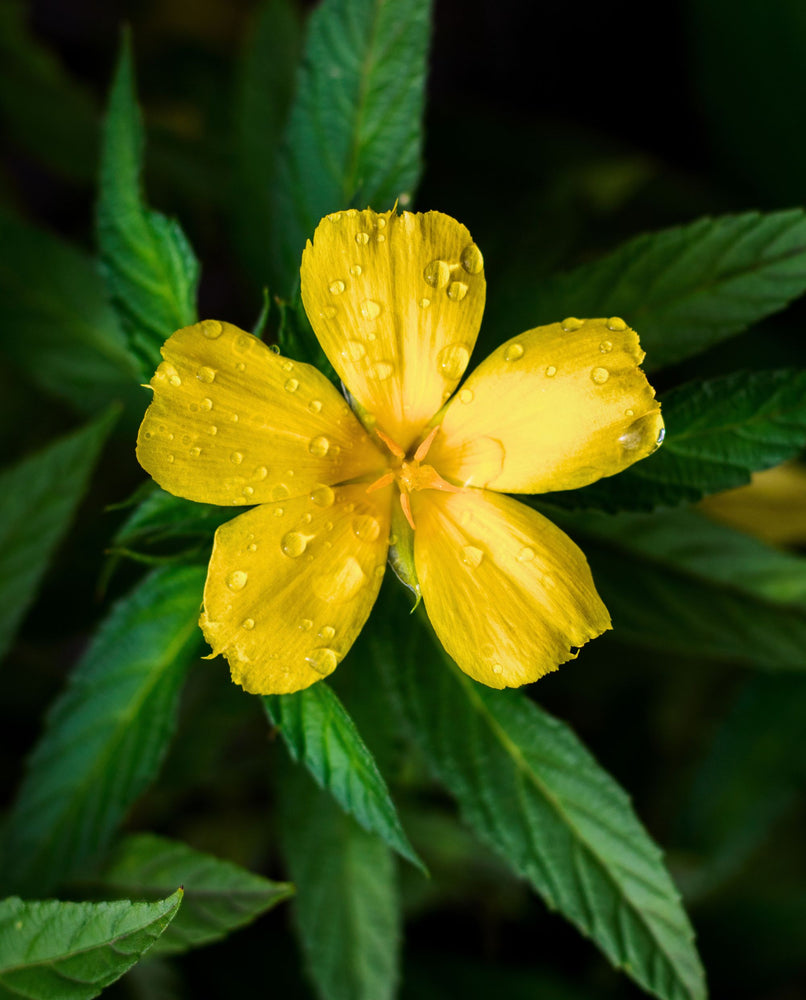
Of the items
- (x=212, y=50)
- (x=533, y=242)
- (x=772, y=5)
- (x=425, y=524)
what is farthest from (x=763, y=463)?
(x=212, y=50)

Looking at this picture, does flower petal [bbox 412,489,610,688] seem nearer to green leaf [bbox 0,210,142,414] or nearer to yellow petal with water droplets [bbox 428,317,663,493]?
yellow petal with water droplets [bbox 428,317,663,493]

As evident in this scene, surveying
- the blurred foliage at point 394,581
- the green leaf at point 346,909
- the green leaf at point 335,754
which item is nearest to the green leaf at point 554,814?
the blurred foliage at point 394,581

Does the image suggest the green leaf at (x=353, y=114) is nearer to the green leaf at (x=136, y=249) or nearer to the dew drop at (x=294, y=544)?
the green leaf at (x=136, y=249)

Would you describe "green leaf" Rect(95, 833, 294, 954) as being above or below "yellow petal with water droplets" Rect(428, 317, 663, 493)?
below

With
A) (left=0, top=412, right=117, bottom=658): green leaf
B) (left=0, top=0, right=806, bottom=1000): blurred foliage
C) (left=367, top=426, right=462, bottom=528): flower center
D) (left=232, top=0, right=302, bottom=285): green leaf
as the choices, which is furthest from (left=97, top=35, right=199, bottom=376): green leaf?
(left=232, top=0, right=302, bottom=285): green leaf

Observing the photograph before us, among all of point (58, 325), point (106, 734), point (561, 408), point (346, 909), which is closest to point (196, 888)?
point (106, 734)

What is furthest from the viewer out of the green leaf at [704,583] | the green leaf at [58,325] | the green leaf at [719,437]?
the green leaf at [58,325]

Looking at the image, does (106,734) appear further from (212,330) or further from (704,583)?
(704,583)

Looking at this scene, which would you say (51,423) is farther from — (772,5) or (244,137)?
(772,5)
